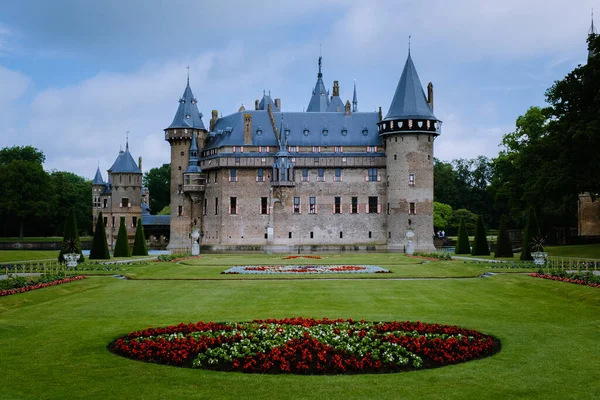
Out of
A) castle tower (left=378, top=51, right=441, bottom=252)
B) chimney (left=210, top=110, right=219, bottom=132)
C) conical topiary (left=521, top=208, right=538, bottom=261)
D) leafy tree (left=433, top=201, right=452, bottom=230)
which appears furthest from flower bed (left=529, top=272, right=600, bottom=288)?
leafy tree (left=433, top=201, right=452, bottom=230)

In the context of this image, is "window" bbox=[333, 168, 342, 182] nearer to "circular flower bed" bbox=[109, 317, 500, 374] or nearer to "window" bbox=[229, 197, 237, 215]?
"window" bbox=[229, 197, 237, 215]

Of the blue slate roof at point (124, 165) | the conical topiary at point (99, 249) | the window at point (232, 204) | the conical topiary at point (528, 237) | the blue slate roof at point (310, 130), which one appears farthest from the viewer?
the blue slate roof at point (124, 165)

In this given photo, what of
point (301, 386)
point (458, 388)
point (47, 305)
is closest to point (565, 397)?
point (458, 388)

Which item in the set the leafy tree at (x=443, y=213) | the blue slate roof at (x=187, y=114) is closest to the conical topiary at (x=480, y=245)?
the blue slate roof at (x=187, y=114)

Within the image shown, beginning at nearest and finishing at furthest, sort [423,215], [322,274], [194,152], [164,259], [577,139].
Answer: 1. [322,274]
2. [577,139]
3. [164,259]
4. [423,215]
5. [194,152]

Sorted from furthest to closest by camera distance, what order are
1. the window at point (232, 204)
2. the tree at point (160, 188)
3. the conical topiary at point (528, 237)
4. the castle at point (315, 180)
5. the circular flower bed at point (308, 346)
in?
1. the tree at point (160, 188)
2. the window at point (232, 204)
3. the castle at point (315, 180)
4. the conical topiary at point (528, 237)
5. the circular flower bed at point (308, 346)

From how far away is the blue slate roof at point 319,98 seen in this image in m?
85.8

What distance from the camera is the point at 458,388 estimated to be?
1030cm

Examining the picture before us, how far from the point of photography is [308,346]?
41.8 feet

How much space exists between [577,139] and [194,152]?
44564 mm

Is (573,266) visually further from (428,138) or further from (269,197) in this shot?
(269,197)

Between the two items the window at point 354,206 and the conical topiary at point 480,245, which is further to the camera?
the window at point 354,206

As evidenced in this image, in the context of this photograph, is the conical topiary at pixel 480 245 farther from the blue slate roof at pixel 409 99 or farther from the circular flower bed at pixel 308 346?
the circular flower bed at pixel 308 346

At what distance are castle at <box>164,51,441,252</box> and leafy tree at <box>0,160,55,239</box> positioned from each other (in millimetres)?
22472
